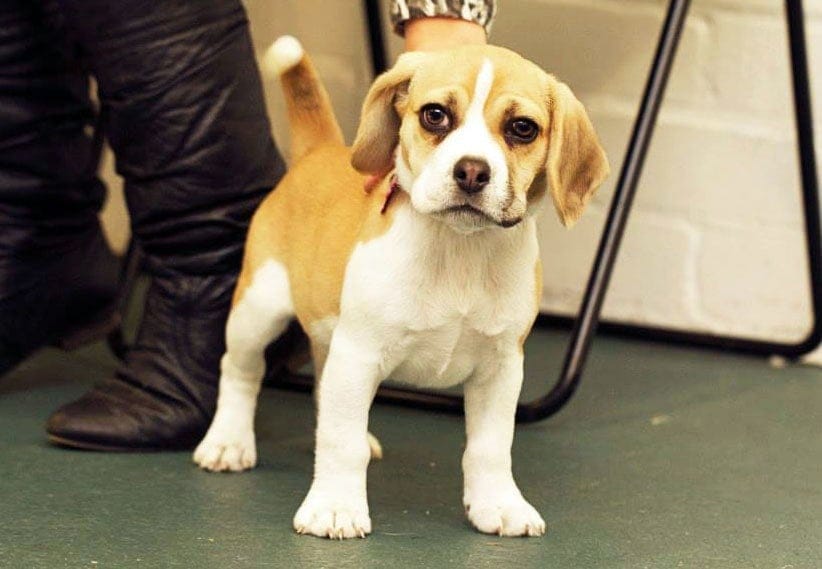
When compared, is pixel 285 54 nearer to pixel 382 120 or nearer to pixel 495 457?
pixel 382 120

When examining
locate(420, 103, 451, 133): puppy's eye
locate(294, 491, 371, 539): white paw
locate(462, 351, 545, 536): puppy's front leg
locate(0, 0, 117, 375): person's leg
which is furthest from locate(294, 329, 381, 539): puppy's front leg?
locate(0, 0, 117, 375): person's leg

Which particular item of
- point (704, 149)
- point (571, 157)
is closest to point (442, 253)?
point (571, 157)

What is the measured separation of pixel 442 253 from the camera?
3.67 ft

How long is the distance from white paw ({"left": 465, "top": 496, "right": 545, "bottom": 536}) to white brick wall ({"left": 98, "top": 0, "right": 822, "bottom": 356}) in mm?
935

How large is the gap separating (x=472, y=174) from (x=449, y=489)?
43 cm

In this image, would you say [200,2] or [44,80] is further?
[44,80]

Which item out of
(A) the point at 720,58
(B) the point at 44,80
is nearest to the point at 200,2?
(B) the point at 44,80

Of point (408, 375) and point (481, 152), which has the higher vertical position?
point (481, 152)

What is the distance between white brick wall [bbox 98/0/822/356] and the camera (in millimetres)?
1968

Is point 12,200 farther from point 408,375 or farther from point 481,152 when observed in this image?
point 481,152

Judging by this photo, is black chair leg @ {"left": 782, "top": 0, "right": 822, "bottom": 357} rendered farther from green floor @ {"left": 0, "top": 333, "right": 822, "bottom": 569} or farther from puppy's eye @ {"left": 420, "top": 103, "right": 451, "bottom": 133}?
puppy's eye @ {"left": 420, "top": 103, "right": 451, "bottom": 133}

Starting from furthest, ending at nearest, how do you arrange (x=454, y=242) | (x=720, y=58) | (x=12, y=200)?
(x=720, y=58)
(x=12, y=200)
(x=454, y=242)

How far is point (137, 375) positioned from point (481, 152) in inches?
23.6

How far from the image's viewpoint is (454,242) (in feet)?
3.67
